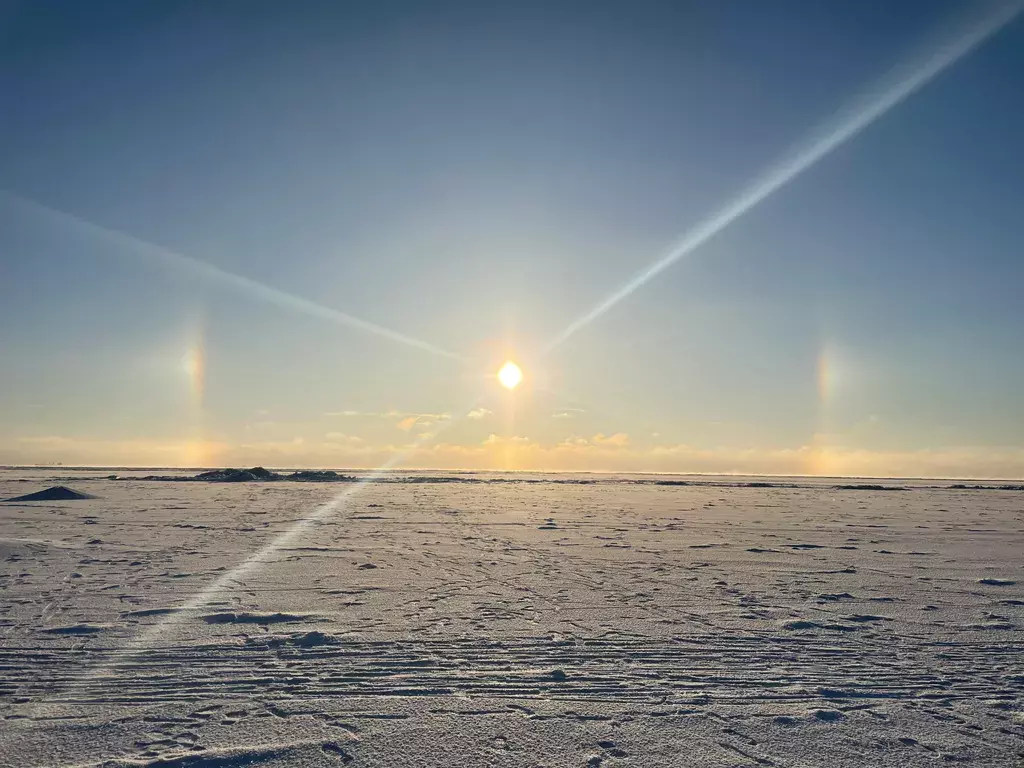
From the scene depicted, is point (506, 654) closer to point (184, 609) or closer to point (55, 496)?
point (184, 609)

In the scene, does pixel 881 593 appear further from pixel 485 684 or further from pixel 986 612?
pixel 485 684

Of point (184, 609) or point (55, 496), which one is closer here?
point (184, 609)

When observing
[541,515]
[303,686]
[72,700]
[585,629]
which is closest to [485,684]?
[303,686]

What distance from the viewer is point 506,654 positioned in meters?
6.41

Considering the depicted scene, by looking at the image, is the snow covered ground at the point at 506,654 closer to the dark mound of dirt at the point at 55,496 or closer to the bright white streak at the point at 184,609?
the bright white streak at the point at 184,609

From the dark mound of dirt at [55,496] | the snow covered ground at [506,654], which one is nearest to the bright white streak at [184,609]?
the snow covered ground at [506,654]

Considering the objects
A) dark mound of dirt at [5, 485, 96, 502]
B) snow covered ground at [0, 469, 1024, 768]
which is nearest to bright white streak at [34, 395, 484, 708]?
snow covered ground at [0, 469, 1024, 768]

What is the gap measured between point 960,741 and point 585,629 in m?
3.73

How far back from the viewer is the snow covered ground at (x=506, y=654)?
14.8 feet

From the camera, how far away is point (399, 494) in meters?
31.8

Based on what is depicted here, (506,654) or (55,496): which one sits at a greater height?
(506,654)

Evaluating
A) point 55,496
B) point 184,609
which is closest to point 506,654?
point 184,609

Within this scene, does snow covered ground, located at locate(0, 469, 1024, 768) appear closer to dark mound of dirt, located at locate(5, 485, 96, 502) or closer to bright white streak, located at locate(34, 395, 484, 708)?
bright white streak, located at locate(34, 395, 484, 708)

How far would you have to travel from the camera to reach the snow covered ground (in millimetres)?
4520
